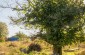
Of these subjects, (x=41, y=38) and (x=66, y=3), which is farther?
(x=41, y=38)

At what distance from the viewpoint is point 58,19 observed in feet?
52.5

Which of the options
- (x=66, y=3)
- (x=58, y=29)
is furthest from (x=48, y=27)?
(x=66, y=3)

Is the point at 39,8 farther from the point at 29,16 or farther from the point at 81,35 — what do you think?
the point at 81,35

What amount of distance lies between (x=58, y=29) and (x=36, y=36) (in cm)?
196

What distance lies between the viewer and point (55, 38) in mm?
17141

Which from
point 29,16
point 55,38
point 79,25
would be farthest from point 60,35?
point 29,16

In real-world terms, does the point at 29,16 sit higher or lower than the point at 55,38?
Result: higher

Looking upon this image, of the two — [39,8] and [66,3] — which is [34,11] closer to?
[39,8]

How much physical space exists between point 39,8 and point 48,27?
1.52 metres

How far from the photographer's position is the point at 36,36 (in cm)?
1780

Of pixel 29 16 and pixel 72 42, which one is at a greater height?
pixel 29 16

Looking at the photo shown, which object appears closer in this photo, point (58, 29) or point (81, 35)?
point (58, 29)

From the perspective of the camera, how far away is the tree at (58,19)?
638 inches

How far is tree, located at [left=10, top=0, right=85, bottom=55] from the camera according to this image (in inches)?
638
